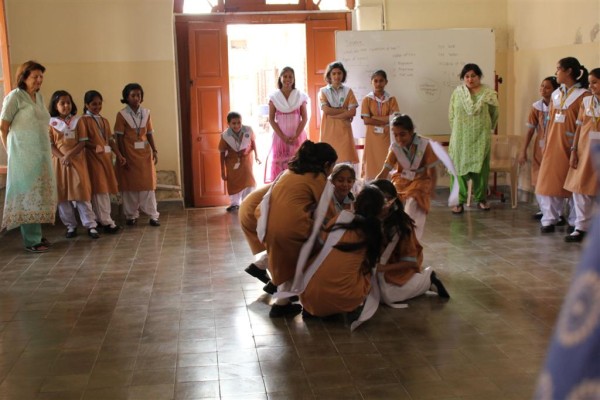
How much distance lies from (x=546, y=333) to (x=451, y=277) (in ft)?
3.94

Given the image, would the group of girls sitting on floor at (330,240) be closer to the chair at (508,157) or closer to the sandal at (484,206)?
the sandal at (484,206)

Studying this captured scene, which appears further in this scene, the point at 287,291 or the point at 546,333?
the point at 287,291

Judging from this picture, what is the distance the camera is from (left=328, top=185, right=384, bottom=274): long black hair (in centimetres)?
374

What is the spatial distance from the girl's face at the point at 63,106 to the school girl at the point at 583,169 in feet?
14.7

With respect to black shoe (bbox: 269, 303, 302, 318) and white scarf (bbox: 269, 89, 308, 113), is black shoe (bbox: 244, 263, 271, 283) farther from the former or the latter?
white scarf (bbox: 269, 89, 308, 113)

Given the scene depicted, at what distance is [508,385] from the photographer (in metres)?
3.06

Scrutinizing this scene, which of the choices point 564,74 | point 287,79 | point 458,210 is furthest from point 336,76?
point 564,74

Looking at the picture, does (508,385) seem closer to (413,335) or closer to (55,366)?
(413,335)

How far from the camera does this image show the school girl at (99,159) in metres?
6.76

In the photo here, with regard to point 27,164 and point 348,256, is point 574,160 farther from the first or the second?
point 27,164

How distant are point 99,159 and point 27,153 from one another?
1024mm

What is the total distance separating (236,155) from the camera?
783cm

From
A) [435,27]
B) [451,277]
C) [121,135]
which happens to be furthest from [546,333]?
[435,27]

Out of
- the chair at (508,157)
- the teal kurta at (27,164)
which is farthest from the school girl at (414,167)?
the chair at (508,157)
